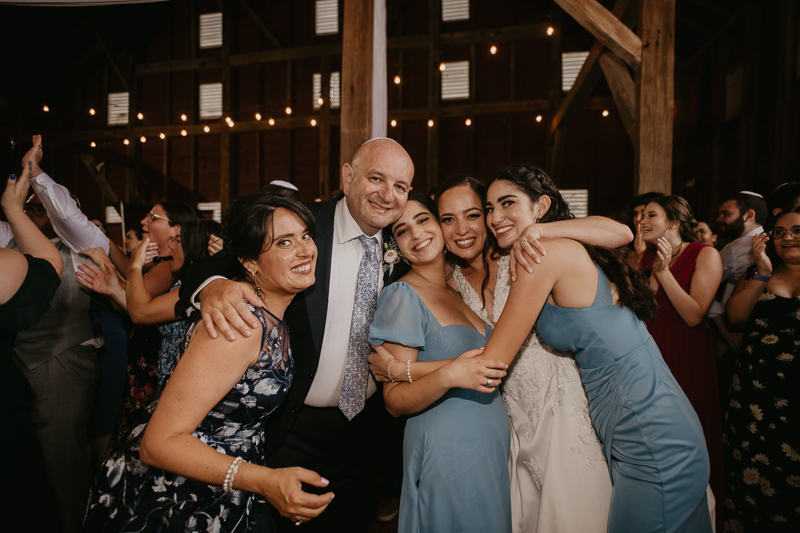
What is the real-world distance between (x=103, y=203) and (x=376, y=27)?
1105 cm

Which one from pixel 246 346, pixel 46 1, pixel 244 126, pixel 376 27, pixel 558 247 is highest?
pixel 244 126

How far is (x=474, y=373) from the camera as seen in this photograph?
1.38m

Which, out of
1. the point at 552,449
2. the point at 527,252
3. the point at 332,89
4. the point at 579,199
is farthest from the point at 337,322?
the point at 332,89

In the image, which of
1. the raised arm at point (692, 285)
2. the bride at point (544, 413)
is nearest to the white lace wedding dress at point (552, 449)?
the bride at point (544, 413)

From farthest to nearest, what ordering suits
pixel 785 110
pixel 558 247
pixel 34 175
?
pixel 785 110 → pixel 34 175 → pixel 558 247

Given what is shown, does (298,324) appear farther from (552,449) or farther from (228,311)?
(552,449)

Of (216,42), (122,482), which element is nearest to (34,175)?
(122,482)

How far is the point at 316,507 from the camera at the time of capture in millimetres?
1136

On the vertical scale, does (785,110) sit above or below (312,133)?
below

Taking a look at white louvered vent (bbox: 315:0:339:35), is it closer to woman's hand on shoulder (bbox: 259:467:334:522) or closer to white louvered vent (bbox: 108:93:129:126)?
white louvered vent (bbox: 108:93:129:126)

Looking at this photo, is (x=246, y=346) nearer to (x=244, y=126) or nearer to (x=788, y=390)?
(x=788, y=390)

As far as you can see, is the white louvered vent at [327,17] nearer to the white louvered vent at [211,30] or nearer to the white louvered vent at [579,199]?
the white louvered vent at [211,30]

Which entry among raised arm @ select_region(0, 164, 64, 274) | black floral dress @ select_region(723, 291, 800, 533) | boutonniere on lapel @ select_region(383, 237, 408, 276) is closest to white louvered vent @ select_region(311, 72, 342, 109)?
raised arm @ select_region(0, 164, 64, 274)

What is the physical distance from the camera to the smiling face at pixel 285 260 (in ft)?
4.81
